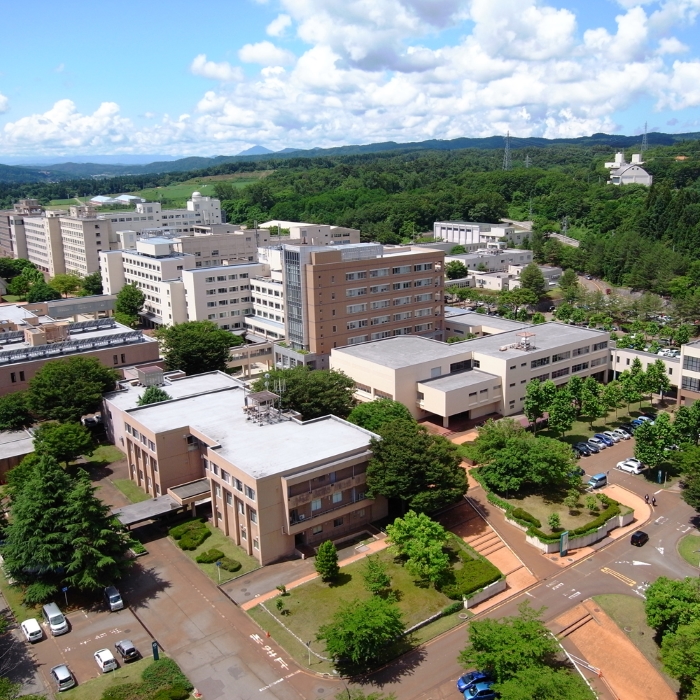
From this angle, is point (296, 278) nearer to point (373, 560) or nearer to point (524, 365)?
point (524, 365)

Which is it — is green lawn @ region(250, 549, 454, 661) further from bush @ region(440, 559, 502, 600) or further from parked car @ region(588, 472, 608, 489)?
parked car @ region(588, 472, 608, 489)

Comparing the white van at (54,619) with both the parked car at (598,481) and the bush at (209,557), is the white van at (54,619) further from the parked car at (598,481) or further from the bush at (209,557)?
the parked car at (598,481)

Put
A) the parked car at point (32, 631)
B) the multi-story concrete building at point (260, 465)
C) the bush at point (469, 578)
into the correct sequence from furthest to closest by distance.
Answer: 1. the multi-story concrete building at point (260, 465)
2. the bush at point (469, 578)
3. the parked car at point (32, 631)

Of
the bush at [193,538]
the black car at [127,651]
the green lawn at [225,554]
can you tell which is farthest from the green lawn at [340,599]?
the bush at [193,538]

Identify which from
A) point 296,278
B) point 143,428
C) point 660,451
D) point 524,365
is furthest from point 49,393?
point 660,451

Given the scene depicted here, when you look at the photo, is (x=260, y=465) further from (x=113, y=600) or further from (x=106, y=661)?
(x=106, y=661)

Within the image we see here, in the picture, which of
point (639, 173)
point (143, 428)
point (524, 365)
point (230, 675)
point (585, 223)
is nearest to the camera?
point (230, 675)

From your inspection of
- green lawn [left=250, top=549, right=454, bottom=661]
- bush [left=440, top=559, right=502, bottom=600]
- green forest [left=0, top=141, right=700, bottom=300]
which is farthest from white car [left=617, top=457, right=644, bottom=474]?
green forest [left=0, top=141, right=700, bottom=300]
